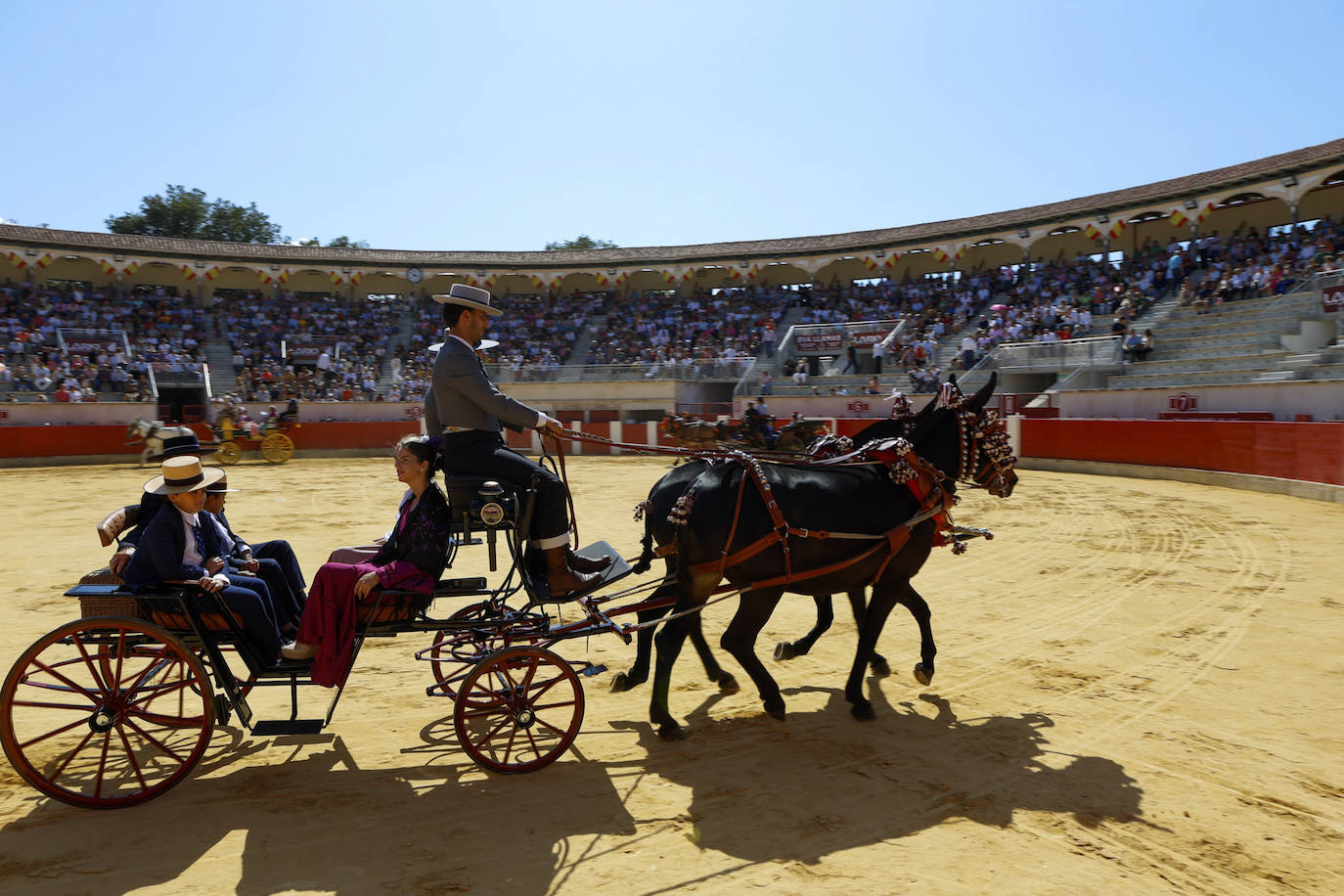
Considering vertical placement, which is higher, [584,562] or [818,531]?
[818,531]

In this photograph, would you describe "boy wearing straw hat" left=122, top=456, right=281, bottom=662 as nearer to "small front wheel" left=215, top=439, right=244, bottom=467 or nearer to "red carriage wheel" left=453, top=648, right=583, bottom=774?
"red carriage wheel" left=453, top=648, right=583, bottom=774

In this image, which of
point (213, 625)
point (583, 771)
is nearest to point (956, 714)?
point (583, 771)

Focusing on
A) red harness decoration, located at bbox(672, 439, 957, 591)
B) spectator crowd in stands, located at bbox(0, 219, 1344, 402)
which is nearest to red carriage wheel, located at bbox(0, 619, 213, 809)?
red harness decoration, located at bbox(672, 439, 957, 591)

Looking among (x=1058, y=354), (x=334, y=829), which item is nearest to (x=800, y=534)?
(x=334, y=829)

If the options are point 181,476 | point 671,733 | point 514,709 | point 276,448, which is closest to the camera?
point 181,476

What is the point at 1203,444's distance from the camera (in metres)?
17.2

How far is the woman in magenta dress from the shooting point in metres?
4.27

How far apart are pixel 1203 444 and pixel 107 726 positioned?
746 inches

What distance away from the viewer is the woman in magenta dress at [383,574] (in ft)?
14.0

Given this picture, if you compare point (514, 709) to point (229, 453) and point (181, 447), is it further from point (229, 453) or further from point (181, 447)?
point (229, 453)

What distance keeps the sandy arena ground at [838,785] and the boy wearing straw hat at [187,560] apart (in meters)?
0.83

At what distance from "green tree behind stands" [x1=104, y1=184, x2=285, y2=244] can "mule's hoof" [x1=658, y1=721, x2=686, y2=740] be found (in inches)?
2418

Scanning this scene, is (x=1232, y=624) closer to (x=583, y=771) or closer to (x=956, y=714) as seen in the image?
(x=956, y=714)

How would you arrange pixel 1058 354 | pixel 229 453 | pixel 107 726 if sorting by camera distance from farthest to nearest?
pixel 1058 354
pixel 229 453
pixel 107 726
